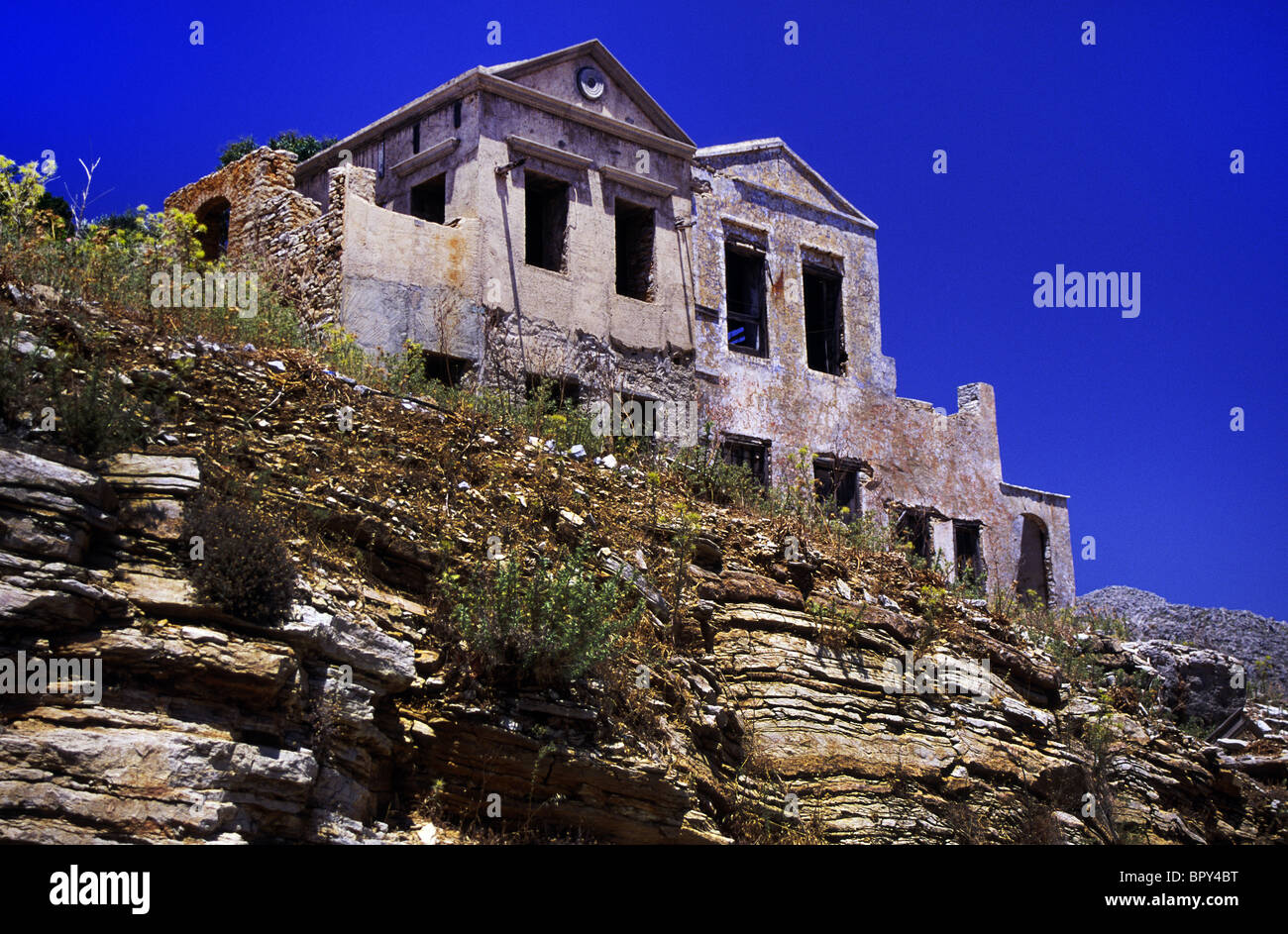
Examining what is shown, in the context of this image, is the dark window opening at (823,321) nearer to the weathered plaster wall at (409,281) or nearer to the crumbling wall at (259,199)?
the weathered plaster wall at (409,281)

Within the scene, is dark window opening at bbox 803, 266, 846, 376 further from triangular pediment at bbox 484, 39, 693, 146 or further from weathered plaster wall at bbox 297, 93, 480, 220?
weathered plaster wall at bbox 297, 93, 480, 220

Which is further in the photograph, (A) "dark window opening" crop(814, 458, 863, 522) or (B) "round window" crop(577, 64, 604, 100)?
(A) "dark window opening" crop(814, 458, 863, 522)

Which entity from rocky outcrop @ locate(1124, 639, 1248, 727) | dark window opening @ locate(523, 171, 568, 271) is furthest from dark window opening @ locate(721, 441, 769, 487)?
rocky outcrop @ locate(1124, 639, 1248, 727)

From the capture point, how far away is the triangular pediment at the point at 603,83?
18797 millimetres

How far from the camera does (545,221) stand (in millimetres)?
19562

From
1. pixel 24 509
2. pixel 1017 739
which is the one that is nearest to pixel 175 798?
pixel 24 509

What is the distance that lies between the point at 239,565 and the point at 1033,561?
2104cm

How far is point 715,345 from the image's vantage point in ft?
67.7

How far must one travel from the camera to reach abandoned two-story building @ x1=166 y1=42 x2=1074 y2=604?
17.2 meters

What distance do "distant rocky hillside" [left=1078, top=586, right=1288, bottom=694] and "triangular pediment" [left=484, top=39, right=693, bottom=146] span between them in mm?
12740

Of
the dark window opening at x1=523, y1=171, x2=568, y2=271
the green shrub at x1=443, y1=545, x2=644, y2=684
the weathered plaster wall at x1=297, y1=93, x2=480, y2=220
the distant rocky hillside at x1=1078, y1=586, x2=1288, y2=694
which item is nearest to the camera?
the green shrub at x1=443, y1=545, x2=644, y2=684

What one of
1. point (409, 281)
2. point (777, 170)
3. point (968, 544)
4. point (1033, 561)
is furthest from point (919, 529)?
point (409, 281)

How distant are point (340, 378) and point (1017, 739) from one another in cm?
821
